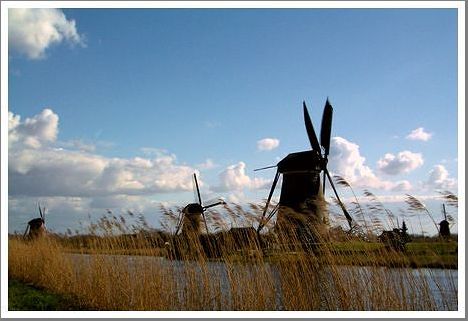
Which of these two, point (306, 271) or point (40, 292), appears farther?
point (40, 292)

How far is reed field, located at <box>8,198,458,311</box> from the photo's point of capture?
4113mm

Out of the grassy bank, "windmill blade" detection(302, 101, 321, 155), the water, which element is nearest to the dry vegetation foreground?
the water

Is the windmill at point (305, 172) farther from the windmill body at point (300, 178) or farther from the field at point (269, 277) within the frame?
the field at point (269, 277)

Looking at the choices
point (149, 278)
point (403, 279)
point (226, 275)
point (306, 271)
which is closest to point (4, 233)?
point (149, 278)

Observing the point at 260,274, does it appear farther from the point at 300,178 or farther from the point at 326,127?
the point at 326,127

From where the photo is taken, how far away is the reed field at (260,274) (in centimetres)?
411

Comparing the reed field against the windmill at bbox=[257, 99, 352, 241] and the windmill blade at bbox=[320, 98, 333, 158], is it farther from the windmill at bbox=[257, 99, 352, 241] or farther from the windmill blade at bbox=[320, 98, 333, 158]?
the windmill blade at bbox=[320, 98, 333, 158]

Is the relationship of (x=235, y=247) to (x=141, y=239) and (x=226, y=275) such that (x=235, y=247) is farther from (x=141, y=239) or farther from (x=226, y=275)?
(x=141, y=239)

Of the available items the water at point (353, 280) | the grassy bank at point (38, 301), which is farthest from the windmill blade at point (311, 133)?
the water at point (353, 280)

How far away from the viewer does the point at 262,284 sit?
457 centimetres

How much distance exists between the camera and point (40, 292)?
766 centimetres

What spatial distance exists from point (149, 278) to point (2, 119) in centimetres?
232

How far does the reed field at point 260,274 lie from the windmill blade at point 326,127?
12145 millimetres

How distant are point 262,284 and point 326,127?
13815 millimetres
